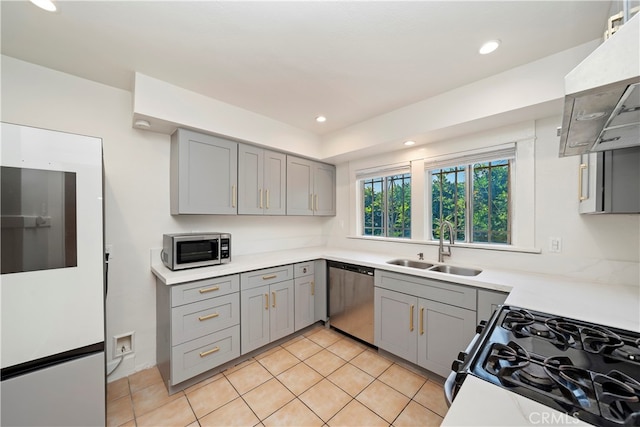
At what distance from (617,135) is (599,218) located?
1.28 m

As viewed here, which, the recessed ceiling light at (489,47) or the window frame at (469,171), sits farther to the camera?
the window frame at (469,171)

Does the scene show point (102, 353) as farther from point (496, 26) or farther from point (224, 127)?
point (496, 26)

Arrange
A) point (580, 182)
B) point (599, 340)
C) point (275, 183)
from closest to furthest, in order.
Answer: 1. point (599, 340)
2. point (580, 182)
3. point (275, 183)

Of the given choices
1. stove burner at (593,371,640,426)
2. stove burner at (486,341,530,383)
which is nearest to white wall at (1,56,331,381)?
stove burner at (486,341,530,383)

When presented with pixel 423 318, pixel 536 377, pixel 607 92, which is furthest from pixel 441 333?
pixel 607 92

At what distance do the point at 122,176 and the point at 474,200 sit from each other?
331 centimetres

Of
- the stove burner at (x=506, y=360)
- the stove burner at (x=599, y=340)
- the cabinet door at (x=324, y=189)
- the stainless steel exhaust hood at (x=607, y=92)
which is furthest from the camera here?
the cabinet door at (x=324, y=189)

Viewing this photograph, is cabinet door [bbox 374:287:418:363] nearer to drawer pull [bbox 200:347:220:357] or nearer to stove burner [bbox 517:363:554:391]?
stove burner [bbox 517:363:554:391]

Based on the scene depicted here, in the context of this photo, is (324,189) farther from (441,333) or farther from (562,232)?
(562,232)

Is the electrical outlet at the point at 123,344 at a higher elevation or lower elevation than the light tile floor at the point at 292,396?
higher

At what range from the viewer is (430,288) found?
6.56 feet

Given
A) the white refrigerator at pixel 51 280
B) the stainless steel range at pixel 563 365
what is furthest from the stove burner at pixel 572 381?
the white refrigerator at pixel 51 280

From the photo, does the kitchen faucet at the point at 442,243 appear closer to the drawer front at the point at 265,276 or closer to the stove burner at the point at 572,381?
the drawer front at the point at 265,276

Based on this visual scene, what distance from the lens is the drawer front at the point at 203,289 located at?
6.10 feet
